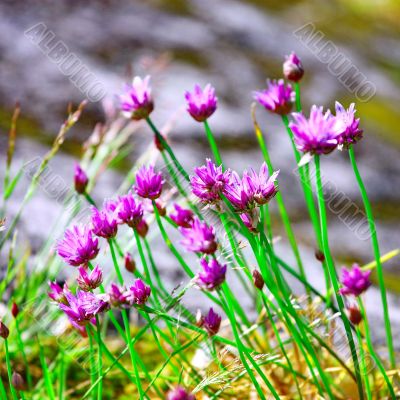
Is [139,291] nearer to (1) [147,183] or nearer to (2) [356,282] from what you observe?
(1) [147,183]

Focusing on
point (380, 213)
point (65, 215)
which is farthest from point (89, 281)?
point (380, 213)

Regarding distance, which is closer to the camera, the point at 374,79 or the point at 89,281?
the point at 89,281

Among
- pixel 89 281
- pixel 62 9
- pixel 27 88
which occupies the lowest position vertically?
pixel 89 281

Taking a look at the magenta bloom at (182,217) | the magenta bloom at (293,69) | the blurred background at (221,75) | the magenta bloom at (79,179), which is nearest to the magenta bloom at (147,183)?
the magenta bloom at (182,217)

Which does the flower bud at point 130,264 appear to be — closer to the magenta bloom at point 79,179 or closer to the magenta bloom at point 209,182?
the magenta bloom at point 79,179

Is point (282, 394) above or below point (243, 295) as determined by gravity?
below

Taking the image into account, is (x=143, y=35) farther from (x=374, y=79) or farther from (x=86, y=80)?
(x=374, y=79)

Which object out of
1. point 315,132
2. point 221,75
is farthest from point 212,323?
point 221,75
